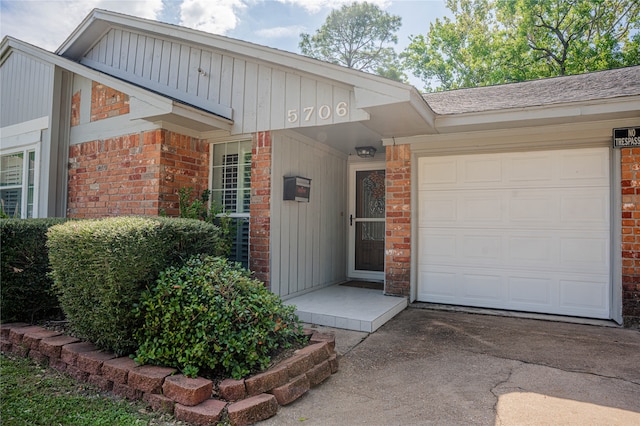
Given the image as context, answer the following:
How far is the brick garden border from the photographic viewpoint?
2422mm

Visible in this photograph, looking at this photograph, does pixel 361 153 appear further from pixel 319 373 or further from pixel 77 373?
pixel 77 373

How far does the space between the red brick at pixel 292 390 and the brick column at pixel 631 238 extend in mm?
3840

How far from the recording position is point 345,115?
4.53 meters

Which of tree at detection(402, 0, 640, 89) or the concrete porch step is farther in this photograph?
tree at detection(402, 0, 640, 89)

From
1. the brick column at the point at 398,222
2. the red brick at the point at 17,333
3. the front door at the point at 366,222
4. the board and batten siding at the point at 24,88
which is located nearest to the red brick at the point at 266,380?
the red brick at the point at 17,333

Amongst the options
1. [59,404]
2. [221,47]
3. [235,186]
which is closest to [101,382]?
[59,404]

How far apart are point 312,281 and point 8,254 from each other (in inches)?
145

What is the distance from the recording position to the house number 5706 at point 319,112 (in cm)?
454

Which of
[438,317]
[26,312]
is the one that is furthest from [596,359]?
[26,312]

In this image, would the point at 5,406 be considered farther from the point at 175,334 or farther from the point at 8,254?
the point at 8,254

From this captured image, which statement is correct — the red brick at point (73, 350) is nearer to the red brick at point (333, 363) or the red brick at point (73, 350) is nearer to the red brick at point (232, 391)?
the red brick at point (232, 391)

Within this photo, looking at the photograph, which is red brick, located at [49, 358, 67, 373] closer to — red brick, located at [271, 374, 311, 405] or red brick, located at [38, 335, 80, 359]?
red brick, located at [38, 335, 80, 359]

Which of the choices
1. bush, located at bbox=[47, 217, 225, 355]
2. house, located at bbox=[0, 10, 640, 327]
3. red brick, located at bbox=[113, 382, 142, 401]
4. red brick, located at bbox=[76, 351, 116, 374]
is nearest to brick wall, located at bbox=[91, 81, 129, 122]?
house, located at bbox=[0, 10, 640, 327]

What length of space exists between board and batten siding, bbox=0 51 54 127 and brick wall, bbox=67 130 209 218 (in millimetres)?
1082
